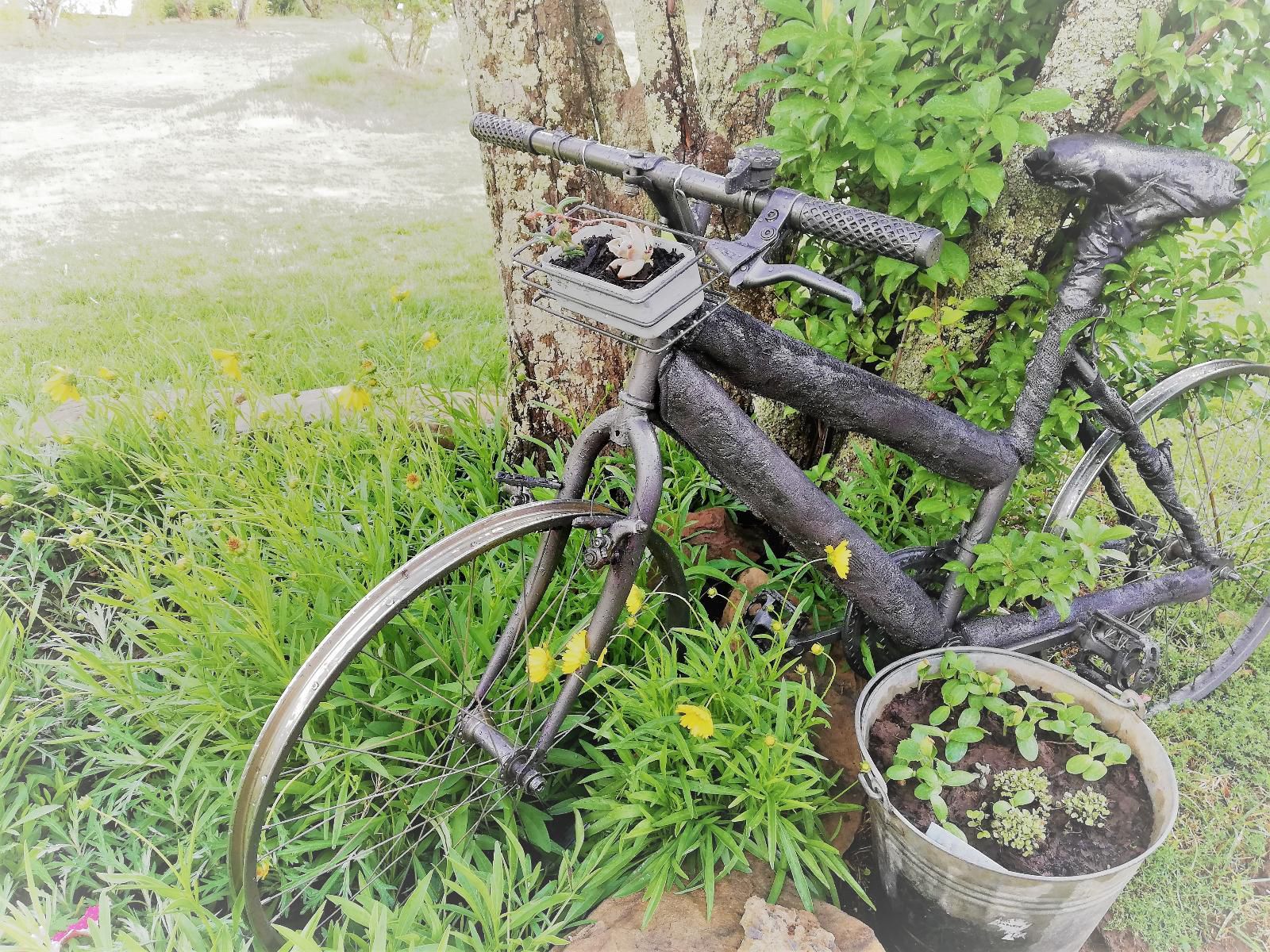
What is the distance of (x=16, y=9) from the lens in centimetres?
232

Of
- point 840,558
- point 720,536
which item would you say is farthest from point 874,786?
point 720,536

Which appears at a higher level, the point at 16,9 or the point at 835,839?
the point at 16,9

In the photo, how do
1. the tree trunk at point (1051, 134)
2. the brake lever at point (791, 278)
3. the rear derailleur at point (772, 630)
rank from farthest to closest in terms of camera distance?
the rear derailleur at point (772, 630) < the tree trunk at point (1051, 134) < the brake lever at point (791, 278)

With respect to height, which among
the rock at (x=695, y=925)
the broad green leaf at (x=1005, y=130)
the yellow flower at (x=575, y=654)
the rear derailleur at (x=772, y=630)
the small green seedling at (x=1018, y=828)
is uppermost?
the broad green leaf at (x=1005, y=130)

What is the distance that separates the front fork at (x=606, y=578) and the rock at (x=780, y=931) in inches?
18.4

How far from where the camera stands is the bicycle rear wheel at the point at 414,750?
50.8 inches

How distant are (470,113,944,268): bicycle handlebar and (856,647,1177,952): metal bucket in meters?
0.92

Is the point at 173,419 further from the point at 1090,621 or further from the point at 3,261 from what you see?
the point at 1090,621

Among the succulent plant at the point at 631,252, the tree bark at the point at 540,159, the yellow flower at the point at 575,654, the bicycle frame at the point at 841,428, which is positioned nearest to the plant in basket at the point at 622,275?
the succulent plant at the point at 631,252

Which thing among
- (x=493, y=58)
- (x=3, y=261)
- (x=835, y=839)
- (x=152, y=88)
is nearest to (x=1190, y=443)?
(x=835, y=839)


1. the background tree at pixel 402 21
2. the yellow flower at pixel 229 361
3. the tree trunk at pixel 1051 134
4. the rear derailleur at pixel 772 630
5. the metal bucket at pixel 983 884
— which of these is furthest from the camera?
the background tree at pixel 402 21

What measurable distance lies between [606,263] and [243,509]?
127 centimetres

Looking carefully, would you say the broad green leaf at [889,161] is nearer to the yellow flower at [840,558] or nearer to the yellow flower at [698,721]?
the yellow flower at [840,558]

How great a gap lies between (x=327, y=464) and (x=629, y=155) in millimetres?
1466
